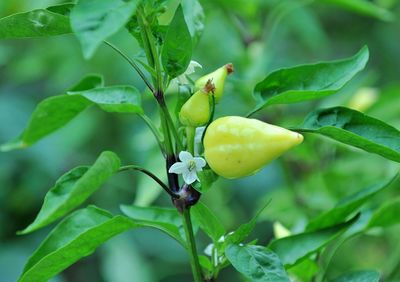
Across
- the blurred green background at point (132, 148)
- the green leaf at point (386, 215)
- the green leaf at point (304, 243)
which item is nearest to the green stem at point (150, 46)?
the green leaf at point (304, 243)

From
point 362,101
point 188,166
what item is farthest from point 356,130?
point 362,101

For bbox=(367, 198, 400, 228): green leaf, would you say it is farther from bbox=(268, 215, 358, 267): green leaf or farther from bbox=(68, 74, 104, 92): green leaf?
bbox=(68, 74, 104, 92): green leaf

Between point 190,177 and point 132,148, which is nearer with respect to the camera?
point 190,177

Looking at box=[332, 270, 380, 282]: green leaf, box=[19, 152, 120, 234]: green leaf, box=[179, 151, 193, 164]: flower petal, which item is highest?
box=[19, 152, 120, 234]: green leaf

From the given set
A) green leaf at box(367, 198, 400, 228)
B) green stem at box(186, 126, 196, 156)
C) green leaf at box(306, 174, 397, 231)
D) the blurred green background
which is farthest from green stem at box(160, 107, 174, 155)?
the blurred green background

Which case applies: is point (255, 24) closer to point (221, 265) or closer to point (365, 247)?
point (365, 247)

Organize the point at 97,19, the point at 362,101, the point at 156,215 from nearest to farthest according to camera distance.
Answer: the point at 97,19, the point at 156,215, the point at 362,101

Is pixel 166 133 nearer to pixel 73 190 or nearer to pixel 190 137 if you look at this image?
pixel 190 137
